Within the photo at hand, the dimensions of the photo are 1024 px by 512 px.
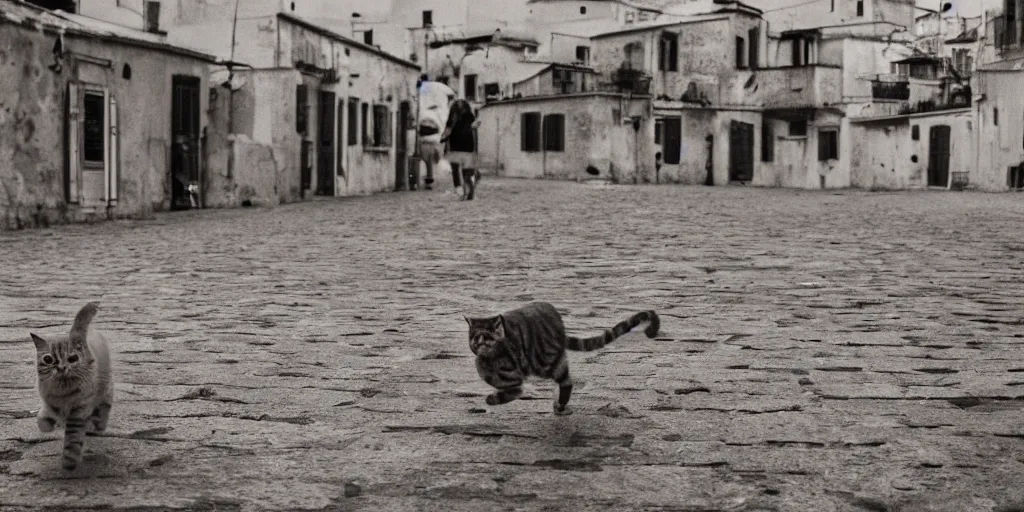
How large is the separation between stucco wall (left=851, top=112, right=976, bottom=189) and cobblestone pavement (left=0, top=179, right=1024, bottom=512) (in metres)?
31.1

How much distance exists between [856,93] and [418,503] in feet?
164

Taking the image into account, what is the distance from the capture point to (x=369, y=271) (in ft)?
33.5

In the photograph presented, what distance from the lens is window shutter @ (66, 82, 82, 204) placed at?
60.9 ft

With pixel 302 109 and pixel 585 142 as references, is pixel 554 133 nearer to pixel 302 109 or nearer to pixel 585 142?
pixel 585 142

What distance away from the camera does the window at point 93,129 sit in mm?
19203

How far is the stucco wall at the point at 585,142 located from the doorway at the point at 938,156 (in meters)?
11.5

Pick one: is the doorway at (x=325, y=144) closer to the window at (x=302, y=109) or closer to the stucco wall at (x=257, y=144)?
the window at (x=302, y=109)

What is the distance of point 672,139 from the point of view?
50750mm

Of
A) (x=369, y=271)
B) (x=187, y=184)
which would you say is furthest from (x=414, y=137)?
(x=369, y=271)

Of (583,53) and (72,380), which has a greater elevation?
(583,53)

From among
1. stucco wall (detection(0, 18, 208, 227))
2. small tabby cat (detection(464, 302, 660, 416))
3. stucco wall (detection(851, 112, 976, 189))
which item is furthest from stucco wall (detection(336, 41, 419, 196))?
small tabby cat (detection(464, 302, 660, 416))

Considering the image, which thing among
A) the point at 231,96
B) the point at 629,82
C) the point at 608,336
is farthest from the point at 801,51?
the point at 608,336

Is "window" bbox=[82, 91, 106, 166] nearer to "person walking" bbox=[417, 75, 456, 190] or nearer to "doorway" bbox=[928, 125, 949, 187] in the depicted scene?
"person walking" bbox=[417, 75, 456, 190]

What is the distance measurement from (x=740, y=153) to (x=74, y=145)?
36389mm
